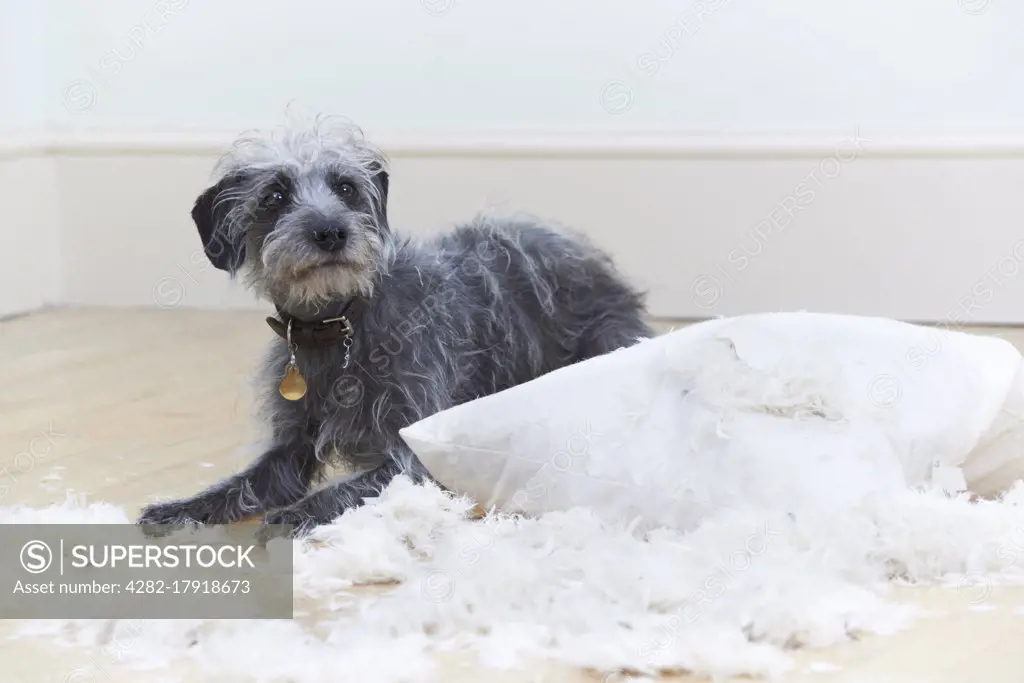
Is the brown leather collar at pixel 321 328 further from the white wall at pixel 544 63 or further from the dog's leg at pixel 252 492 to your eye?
the white wall at pixel 544 63

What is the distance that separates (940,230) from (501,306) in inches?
66.5

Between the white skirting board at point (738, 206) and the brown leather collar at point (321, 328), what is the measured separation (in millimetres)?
1514

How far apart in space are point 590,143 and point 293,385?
6.13 feet

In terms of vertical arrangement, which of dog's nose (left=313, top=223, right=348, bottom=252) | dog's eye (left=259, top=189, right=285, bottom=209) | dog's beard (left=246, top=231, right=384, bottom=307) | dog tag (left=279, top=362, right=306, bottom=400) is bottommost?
dog tag (left=279, top=362, right=306, bottom=400)

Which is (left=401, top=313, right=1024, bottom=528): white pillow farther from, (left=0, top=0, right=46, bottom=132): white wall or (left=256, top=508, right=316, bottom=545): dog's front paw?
(left=0, top=0, right=46, bottom=132): white wall

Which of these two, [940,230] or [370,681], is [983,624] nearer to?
[370,681]

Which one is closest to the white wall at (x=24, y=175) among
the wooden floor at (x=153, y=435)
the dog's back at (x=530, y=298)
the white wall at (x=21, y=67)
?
the white wall at (x=21, y=67)

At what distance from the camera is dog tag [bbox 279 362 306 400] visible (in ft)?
6.32

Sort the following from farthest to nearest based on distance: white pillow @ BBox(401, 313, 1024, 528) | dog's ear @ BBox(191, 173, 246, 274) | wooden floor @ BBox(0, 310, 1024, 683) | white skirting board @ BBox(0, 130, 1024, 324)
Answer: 1. white skirting board @ BBox(0, 130, 1024, 324)
2. dog's ear @ BBox(191, 173, 246, 274)
3. white pillow @ BBox(401, 313, 1024, 528)
4. wooden floor @ BBox(0, 310, 1024, 683)

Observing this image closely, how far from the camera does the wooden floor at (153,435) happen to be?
1306 millimetres

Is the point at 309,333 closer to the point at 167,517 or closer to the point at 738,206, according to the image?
the point at 167,517

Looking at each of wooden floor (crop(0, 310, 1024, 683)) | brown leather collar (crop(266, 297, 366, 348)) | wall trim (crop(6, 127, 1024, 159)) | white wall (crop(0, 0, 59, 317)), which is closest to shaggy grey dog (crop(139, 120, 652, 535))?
brown leather collar (crop(266, 297, 366, 348))

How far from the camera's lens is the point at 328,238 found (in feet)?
6.09

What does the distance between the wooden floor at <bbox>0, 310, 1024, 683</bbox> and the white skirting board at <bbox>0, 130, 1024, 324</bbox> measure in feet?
0.87
